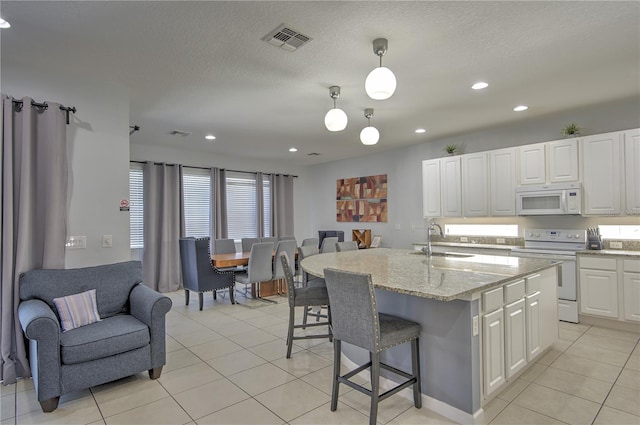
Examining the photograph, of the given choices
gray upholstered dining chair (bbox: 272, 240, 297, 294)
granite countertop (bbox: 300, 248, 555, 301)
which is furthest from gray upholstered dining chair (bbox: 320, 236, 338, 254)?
granite countertop (bbox: 300, 248, 555, 301)

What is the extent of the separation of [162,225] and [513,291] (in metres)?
5.57

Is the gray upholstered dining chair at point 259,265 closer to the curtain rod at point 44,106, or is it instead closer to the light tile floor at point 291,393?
the light tile floor at point 291,393

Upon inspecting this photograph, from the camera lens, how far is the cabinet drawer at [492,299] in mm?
2246

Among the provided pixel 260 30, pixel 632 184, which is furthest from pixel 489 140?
pixel 260 30

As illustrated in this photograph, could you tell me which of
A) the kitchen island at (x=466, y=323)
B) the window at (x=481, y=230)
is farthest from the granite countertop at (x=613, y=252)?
the kitchen island at (x=466, y=323)

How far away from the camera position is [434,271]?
2730 millimetres

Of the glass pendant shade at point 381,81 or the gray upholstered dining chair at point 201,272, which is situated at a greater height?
the glass pendant shade at point 381,81

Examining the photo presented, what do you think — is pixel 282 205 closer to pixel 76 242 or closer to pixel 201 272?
pixel 201 272

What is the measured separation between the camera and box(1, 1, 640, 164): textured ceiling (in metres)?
2.28

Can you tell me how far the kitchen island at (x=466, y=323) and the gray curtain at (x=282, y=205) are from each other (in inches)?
201

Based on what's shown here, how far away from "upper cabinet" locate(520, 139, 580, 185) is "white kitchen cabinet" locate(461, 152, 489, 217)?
512mm

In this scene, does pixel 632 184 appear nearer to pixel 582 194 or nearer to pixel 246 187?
pixel 582 194

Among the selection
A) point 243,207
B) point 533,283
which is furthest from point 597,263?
point 243,207

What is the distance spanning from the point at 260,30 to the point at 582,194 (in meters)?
4.14
